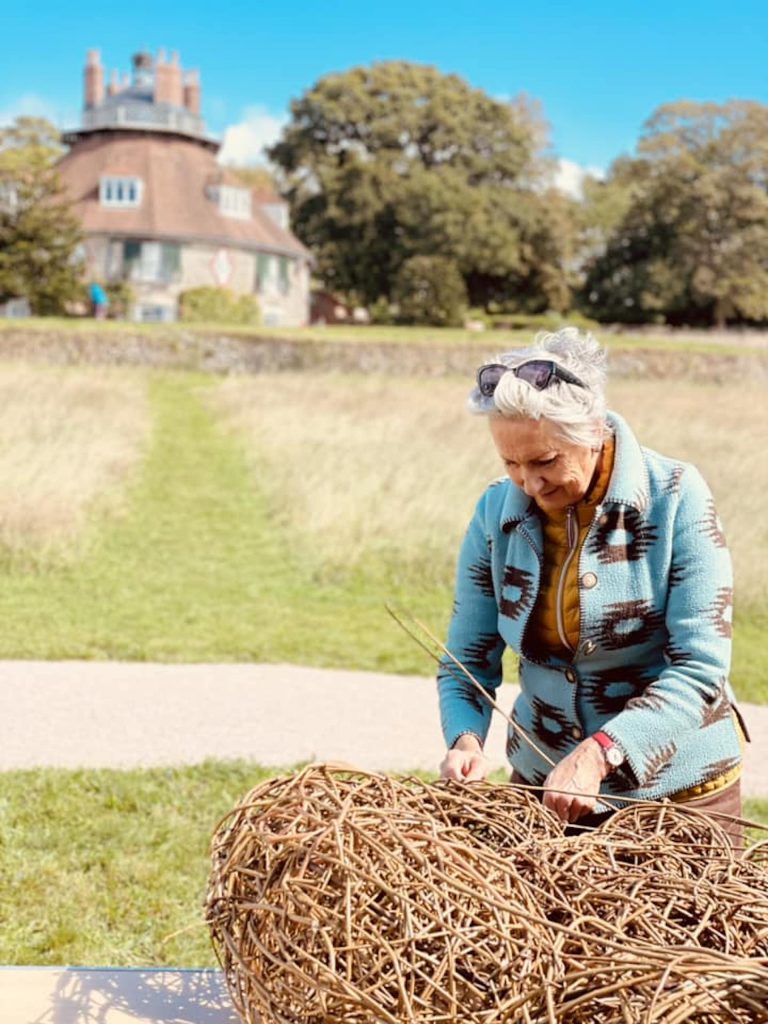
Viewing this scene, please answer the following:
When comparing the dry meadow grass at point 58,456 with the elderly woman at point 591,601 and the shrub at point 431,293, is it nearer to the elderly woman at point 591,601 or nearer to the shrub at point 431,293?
the elderly woman at point 591,601

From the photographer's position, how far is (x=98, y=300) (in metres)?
41.0

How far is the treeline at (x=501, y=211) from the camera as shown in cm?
5253

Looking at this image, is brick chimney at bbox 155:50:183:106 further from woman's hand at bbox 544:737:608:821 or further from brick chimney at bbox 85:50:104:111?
woman's hand at bbox 544:737:608:821

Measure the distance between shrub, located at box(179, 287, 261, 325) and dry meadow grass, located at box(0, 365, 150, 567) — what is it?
866 inches

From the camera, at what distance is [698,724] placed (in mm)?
2297

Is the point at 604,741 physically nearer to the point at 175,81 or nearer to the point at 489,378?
the point at 489,378

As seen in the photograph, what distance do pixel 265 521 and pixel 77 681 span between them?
196 inches

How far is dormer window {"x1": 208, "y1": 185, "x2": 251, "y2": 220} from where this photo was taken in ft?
159

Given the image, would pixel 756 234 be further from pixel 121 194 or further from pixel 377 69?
pixel 121 194

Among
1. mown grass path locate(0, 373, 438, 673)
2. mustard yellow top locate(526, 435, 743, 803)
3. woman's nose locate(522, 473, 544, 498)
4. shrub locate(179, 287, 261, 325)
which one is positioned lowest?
mown grass path locate(0, 373, 438, 673)

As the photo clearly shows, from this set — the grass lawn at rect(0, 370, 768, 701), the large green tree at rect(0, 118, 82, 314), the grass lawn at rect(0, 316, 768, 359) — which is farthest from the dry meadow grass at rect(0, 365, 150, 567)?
the large green tree at rect(0, 118, 82, 314)

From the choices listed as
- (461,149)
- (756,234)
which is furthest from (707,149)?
(461,149)

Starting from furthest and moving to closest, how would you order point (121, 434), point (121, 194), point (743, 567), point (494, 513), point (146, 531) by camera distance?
point (121, 194) → point (121, 434) → point (146, 531) → point (743, 567) → point (494, 513)

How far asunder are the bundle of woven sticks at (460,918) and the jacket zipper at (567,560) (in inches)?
27.8
